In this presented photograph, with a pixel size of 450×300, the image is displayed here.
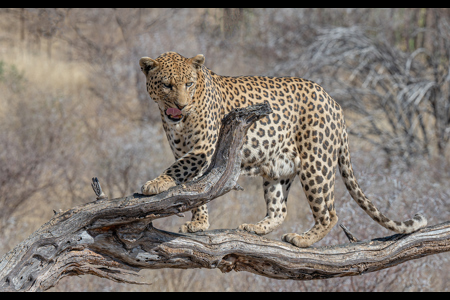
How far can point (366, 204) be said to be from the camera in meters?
5.79

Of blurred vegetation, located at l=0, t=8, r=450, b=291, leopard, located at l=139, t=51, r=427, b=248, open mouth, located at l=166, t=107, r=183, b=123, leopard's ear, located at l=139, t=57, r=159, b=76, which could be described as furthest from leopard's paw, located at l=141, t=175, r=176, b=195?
blurred vegetation, located at l=0, t=8, r=450, b=291

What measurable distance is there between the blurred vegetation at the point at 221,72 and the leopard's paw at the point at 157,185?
3.38m

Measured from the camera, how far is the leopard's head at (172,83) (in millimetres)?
4820

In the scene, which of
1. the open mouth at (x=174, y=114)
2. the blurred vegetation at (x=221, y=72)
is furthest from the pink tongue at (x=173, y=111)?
the blurred vegetation at (x=221, y=72)

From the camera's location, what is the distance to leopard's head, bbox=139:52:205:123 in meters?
4.82

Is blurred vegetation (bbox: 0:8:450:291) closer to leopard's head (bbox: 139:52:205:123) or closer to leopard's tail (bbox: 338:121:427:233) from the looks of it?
leopard's tail (bbox: 338:121:427:233)

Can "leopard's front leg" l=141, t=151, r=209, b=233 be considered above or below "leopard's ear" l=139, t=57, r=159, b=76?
below

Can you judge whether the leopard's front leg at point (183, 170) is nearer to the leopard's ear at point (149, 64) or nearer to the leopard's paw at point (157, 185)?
the leopard's paw at point (157, 185)

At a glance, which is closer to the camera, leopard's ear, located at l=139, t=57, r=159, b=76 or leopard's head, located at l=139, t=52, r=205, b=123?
leopard's head, located at l=139, t=52, r=205, b=123

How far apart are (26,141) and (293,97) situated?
9071 mm

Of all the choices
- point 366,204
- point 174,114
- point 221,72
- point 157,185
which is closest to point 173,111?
point 174,114

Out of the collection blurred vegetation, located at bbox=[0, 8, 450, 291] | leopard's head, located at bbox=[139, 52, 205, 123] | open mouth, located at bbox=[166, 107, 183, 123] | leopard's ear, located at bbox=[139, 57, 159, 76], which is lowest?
blurred vegetation, located at bbox=[0, 8, 450, 291]

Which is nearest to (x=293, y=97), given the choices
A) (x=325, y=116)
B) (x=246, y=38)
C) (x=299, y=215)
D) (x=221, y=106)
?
(x=325, y=116)

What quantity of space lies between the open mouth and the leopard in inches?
0.5
